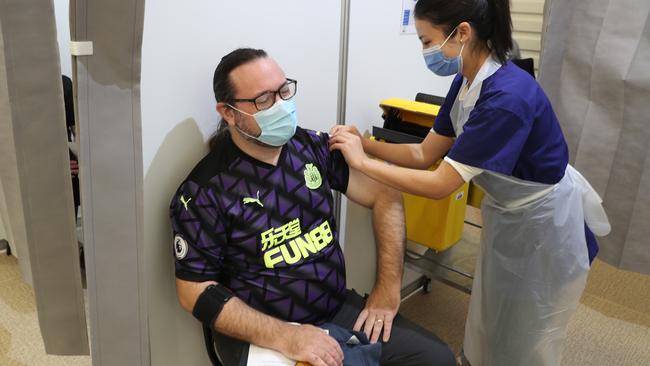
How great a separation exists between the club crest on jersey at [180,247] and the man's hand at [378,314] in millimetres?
570

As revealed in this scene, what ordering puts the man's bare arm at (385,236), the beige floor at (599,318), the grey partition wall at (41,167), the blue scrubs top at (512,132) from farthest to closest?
the beige floor at (599,318) < the man's bare arm at (385,236) < the blue scrubs top at (512,132) < the grey partition wall at (41,167)

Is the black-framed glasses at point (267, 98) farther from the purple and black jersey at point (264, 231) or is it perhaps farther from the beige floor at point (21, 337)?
the beige floor at point (21, 337)

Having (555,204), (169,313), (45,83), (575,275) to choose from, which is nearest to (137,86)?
(45,83)

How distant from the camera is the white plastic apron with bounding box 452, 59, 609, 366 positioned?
1411 millimetres

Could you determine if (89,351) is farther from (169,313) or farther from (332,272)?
(332,272)

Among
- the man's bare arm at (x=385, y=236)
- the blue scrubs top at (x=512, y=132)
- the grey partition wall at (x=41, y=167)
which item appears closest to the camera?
the grey partition wall at (x=41, y=167)

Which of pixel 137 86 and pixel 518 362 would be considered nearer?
pixel 137 86

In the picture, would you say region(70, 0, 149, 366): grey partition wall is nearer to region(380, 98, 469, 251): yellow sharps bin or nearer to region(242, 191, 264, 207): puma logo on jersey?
Answer: region(242, 191, 264, 207): puma logo on jersey

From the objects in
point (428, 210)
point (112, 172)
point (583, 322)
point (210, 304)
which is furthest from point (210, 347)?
point (583, 322)

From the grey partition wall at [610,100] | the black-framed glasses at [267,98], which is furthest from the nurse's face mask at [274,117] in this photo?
the grey partition wall at [610,100]

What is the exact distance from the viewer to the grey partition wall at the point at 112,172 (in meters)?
0.97

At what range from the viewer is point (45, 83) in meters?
0.91

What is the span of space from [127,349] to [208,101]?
67 cm

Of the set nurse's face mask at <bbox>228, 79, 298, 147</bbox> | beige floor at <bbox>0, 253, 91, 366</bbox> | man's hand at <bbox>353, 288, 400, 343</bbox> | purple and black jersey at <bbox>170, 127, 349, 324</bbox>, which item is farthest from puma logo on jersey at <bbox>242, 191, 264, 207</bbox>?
beige floor at <bbox>0, 253, 91, 366</bbox>
